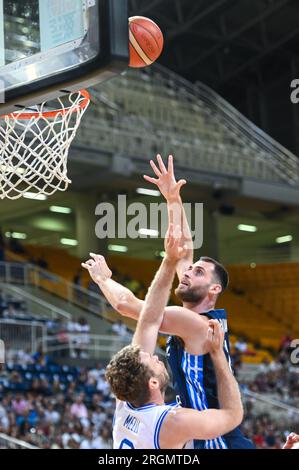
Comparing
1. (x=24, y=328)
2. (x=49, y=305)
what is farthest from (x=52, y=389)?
(x=49, y=305)

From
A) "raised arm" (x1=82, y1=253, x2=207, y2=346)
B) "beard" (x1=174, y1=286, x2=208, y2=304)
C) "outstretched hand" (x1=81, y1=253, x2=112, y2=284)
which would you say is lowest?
"raised arm" (x1=82, y1=253, x2=207, y2=346)

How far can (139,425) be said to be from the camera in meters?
3.39

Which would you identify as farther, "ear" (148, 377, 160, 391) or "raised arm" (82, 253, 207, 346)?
"raised arm" (82, 253, 207, 346)

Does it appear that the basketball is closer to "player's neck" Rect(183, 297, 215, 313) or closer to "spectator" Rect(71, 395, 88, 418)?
"player's neck" Rect(183, 297, 215, 313)

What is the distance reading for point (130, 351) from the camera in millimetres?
3430

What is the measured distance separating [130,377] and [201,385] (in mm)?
696

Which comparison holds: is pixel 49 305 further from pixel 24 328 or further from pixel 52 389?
pixel 52 389

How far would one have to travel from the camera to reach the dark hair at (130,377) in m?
3.37

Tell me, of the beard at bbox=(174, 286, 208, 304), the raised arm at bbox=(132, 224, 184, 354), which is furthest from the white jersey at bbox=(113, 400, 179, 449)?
the beard at bbox=(174, 286, 208, 304)

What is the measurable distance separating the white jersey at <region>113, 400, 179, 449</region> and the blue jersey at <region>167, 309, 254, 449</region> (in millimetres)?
544

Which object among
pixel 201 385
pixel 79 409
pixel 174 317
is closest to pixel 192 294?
pixel 174 317

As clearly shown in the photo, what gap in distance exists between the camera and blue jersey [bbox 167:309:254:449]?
397 cm

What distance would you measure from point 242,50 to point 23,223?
687cm

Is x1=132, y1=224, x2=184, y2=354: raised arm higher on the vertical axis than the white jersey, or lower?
higher
